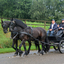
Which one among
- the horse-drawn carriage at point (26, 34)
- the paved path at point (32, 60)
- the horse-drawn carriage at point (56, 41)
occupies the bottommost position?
the paved path at point (32, 60)

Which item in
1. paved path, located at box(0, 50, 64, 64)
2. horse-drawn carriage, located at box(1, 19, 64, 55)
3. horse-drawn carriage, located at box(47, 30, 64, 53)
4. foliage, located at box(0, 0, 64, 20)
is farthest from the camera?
foliage, located at box(0, 0, 64, 20)

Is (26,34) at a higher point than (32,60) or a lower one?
higher

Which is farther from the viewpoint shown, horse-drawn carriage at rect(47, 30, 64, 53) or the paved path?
horse-drawn carriage at rect(47, 30, 64, 53)

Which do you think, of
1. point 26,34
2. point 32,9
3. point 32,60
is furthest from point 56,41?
point 32,9

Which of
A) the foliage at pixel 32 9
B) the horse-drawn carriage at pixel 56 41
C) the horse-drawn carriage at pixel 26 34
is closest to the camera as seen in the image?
the horse-drawn carriage at pixel 26 34

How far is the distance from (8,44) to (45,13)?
30928mm

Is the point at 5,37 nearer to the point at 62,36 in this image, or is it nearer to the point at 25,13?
the point at 62,36

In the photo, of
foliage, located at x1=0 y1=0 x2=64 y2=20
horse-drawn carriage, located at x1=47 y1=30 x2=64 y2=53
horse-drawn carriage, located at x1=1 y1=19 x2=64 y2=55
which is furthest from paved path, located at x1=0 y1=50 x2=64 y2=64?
foliage, located at x1=0 y1=0 x2=64 y2=20

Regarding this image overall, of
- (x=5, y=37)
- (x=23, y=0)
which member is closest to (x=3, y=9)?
(x=23, y=0)

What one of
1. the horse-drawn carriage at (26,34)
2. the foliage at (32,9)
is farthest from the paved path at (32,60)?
the foliage at (32,9)

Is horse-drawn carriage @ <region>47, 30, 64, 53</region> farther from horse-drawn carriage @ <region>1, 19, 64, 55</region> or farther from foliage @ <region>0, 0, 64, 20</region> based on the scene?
foliage @ <region>0, 0, 64, 20</region>

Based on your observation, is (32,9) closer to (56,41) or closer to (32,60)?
(56,41)

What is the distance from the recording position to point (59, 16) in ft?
125

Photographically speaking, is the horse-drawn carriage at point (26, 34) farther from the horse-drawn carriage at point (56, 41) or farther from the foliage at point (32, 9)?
the foliage at point (32, 9)
